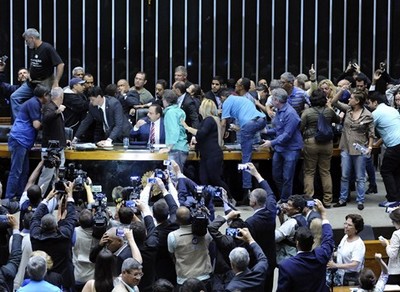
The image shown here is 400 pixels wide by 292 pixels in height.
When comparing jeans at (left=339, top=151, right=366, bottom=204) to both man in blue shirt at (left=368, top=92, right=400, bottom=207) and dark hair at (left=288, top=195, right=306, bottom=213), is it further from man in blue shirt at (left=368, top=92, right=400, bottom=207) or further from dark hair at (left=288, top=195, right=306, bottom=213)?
dark hair at (left=288, top=195, right=306, bottom=213)

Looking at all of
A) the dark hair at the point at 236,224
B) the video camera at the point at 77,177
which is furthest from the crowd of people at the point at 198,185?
the video camera at the point at 77,177

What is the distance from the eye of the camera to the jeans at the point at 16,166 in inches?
600

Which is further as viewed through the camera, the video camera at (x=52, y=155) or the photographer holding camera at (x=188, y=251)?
the video camera at (x=52, y=155)

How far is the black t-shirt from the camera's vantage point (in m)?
16.0

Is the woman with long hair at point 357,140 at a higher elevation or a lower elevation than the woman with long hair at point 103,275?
higher

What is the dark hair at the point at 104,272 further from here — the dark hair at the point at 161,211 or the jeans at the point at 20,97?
the jeans at the point at 20,97

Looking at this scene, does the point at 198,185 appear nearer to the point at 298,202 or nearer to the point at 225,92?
the point at 298,202

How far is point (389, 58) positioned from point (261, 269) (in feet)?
38.5

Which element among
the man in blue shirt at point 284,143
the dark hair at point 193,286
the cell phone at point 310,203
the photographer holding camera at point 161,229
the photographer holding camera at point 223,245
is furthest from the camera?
the man in blue shirt at point 284,143

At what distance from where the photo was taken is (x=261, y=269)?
10617mm

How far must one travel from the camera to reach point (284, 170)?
15352mm

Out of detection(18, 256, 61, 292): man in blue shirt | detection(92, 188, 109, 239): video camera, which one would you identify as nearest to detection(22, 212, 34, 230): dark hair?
detection(92, 188, 109, 239): video camera

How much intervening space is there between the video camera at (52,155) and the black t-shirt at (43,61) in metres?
1.66

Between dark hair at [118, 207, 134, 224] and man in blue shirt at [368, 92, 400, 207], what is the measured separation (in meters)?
4.95
